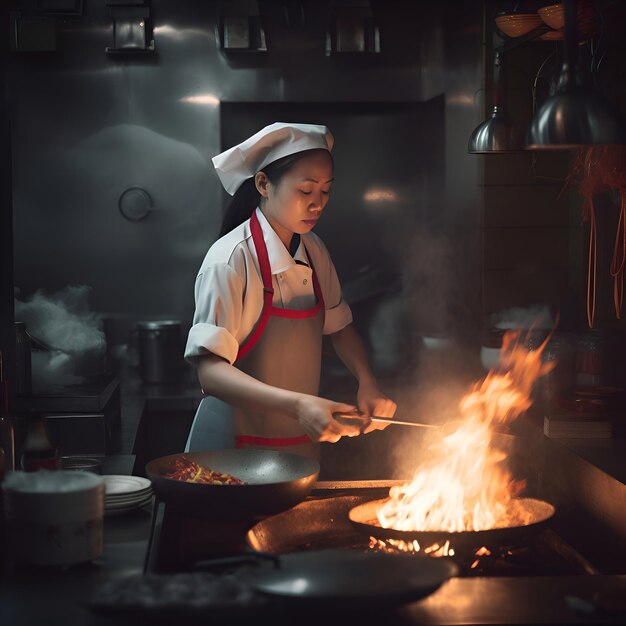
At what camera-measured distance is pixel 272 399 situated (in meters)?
2.13

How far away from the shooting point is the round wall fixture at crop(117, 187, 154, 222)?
4.51m

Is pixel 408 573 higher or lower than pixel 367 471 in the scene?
higher

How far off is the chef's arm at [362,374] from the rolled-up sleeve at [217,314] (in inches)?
15.9

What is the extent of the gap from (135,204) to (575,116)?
3.08 m

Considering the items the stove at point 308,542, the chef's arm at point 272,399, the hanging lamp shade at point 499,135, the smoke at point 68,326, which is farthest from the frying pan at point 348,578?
the smoke at point 68,326

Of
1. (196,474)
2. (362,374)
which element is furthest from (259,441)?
(196,474)

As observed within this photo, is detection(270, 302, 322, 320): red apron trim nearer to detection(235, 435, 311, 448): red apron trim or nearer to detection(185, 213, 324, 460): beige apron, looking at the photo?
detection(185, 213, 324, 460): beige apron

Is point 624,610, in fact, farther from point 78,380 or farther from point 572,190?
point 572,190

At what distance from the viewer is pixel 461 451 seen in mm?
2043

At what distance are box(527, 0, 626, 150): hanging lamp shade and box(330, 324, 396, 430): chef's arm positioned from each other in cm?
92

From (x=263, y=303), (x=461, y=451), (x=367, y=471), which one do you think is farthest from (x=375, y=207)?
(x=461, y=451)

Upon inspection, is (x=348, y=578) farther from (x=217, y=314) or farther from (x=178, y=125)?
(x=178, y=125)

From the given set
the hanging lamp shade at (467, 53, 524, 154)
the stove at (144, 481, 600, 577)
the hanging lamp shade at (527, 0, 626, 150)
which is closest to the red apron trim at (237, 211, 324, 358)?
the stove at (144, 481, 600, 577)

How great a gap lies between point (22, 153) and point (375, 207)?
1.76 meters
